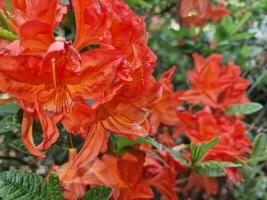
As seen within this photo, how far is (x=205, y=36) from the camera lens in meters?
2.16

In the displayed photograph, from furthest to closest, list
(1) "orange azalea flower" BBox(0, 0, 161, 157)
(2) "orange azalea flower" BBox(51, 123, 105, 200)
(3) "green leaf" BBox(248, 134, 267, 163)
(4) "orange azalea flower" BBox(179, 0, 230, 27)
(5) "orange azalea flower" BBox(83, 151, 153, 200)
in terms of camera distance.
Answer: (4) "orange azalea flower" BBox(179, 0, 230, 27) < (3) "green leaf" BBox(248, 134, 267, 163) < (5) "orange azalea flower" BBox(83, 151, 153, 200) < (2) "orange azalea flower" BBox(51, 123, 105, 200) < (1) "orange azalea flower" BBox(0, 0, 161, 157)

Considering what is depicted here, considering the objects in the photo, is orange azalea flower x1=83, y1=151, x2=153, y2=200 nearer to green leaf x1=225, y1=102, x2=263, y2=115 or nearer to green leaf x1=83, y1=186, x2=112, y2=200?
green leaf x1=83, y1=186, x2=112, y2=200

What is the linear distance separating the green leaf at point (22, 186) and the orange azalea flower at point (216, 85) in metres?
0.83

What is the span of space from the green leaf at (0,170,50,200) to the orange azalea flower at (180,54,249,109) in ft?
2.74

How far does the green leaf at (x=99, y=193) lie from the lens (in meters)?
0.84

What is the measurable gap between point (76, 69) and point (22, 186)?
196 millimetres

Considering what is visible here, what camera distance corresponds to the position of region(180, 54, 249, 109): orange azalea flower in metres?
1.60

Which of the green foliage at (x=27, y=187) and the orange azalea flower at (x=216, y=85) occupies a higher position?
the green foliage at (x=27, y=187)

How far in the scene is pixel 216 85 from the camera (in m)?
1.61

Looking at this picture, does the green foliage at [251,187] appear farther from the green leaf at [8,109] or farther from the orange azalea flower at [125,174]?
the green leaf at [8,109]

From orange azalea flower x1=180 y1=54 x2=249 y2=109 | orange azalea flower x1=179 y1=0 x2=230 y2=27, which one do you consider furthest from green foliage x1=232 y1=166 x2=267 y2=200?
orange azalea flower x1=179 y1=0 x2=230 y2=27

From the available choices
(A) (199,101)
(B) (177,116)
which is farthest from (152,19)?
(B) (177,116)

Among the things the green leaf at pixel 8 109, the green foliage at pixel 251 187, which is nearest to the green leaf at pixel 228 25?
the green foliage at pixel 251 187

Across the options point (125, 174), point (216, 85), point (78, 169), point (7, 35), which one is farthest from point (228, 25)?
point (7, 35)
